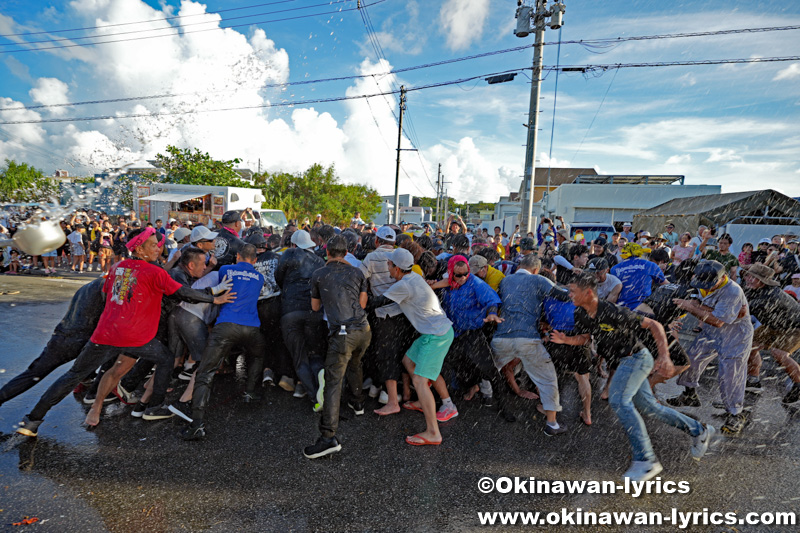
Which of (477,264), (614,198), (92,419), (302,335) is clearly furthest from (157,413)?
(614,198)

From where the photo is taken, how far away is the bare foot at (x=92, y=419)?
12.8ft

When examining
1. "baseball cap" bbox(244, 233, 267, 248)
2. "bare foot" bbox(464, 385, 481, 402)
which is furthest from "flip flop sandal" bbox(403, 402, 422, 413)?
"baseball cap" bbox(244, 233, 267, 248)

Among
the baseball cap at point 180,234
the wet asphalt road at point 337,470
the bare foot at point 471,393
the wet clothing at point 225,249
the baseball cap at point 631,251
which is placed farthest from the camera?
the baseball cap at point 631,251

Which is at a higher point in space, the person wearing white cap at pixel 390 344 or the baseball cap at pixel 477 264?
the baseball cap at pixel 477 264

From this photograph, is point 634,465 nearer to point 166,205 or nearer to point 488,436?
point 488,436

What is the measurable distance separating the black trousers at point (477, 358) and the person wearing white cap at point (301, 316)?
1430mm

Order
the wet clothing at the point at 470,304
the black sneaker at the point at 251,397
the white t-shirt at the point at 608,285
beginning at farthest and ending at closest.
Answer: the white t-shirt at the point at 608,285 → the black sneaker at the point at 251,397 → the wet clothing at the point at 470,304

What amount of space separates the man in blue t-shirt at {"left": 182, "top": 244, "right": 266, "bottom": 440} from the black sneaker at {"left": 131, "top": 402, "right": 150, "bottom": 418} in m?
0.78

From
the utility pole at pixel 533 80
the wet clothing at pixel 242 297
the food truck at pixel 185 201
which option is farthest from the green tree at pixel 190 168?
the wet clothing at pixel 242 297

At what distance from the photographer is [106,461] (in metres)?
3.37

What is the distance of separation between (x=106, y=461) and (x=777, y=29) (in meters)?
14.3

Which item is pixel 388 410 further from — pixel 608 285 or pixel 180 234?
pixel 180 234

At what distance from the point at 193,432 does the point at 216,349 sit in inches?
28.6

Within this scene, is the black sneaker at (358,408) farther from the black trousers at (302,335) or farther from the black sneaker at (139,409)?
the black sneaker at (139,409)
